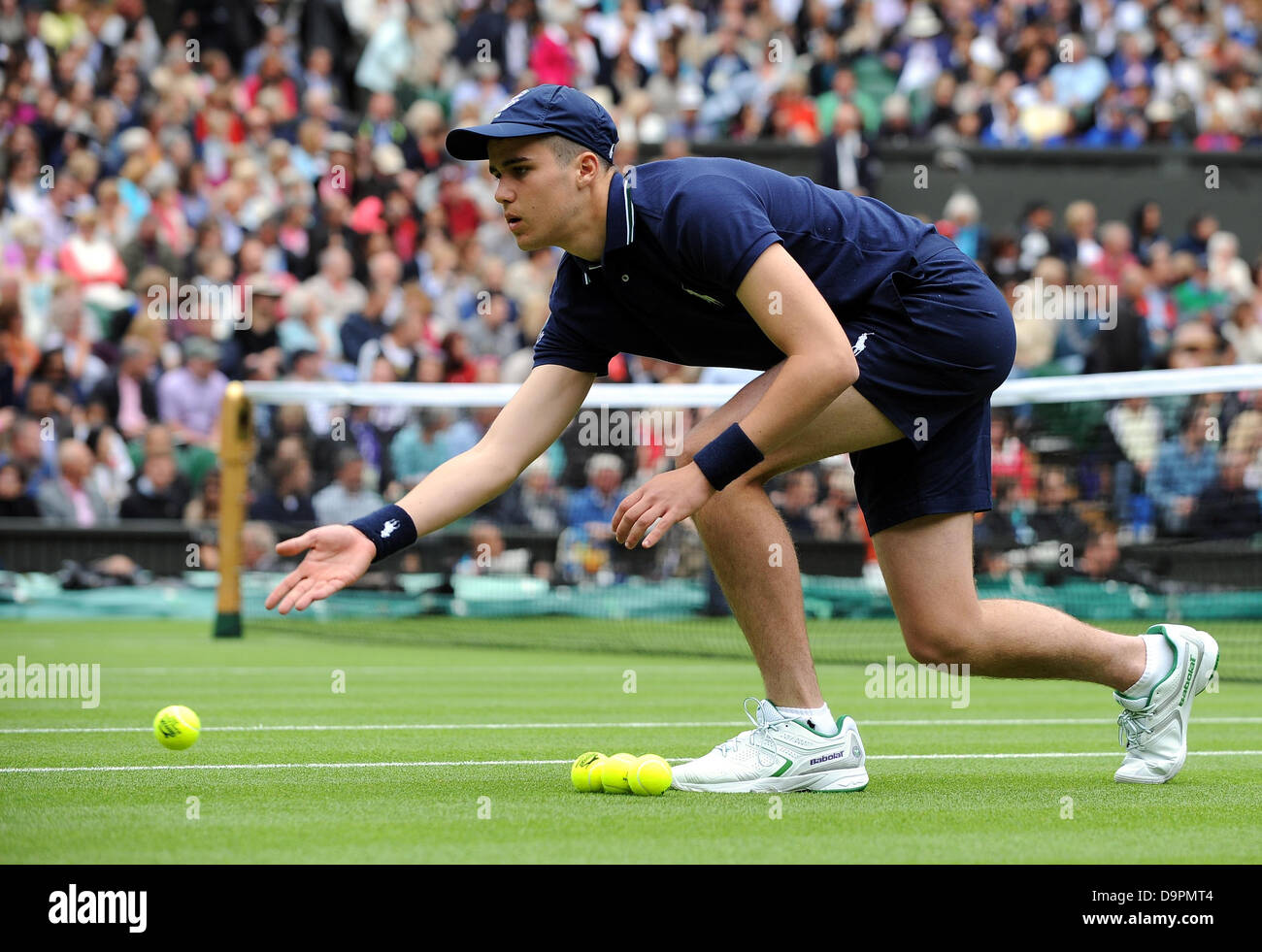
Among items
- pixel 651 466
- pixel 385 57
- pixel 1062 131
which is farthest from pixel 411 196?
pixel 1062 131

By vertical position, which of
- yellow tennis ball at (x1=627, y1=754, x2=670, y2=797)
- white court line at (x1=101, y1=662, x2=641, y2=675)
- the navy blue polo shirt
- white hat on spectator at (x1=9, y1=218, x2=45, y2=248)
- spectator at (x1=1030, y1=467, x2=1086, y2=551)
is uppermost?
white hat on spectator at (x1=9, y1=218, x2=45, y2=248)

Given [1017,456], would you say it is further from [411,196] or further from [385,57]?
[385,57]

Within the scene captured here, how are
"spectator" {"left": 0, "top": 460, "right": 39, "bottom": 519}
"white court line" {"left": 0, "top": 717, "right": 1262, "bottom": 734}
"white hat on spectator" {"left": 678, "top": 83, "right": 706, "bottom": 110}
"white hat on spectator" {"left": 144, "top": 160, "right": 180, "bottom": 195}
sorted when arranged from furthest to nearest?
"white hat on spectator" {"left": 678, "top": 83, "right": 706, "bottom": 110} < "white hat on spectator" {"left": 144, "top": 160, "right": 180, "bottom": 195} < "spectator" {"left": 0, "top": 460, "right": 39, "bottom": 519} < "white court line" {"left": 0, "top": 717, "right": 1262, "bottom": 734}

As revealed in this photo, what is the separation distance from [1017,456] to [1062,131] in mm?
8212

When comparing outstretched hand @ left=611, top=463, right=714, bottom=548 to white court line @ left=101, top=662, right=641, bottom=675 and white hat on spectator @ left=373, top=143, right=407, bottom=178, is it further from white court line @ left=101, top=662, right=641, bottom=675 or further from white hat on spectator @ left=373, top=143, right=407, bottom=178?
white hat on spectator @ left=373, top=143, right=407, bottom=178

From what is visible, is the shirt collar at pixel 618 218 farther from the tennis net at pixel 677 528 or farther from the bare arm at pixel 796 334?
the tennis net at pixel 677 528

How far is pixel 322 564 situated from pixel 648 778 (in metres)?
1.17

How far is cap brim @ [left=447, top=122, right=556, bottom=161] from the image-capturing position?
4.86m

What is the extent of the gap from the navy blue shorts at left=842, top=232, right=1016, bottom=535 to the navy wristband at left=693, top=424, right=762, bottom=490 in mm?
541

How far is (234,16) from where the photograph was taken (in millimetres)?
20312

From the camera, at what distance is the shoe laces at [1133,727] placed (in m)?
5.62

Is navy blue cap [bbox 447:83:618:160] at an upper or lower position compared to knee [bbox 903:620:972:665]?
upper

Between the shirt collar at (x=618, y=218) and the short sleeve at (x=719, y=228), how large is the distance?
151 millimetres

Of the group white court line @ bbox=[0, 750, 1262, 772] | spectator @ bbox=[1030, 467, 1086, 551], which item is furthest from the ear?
spectator @ bbox=[1030, 467, 1086, 551]
